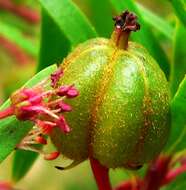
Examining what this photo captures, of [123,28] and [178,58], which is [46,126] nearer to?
[123,28]

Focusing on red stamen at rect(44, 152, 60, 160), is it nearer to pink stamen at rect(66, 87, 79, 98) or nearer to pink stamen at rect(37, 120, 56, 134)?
pink stamen at rect(37, 120, 56, 134)

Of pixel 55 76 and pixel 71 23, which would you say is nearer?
pixel 55 76

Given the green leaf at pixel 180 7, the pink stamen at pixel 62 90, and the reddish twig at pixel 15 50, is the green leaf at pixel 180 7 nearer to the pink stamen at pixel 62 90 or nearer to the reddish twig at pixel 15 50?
the pink stamen at pixel 62 90

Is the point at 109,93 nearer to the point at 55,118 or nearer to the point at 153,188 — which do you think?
the point at 55,118

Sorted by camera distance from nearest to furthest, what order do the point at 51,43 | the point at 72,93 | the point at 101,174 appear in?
1. the point at 72,93
2. the point at 101,174
3. the point at 51,43

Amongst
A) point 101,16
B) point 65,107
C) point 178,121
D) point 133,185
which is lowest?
point 133,185

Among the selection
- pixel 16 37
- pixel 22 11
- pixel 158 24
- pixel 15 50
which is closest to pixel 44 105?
pixel 158 24

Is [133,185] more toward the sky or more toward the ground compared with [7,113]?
more toward the ground
